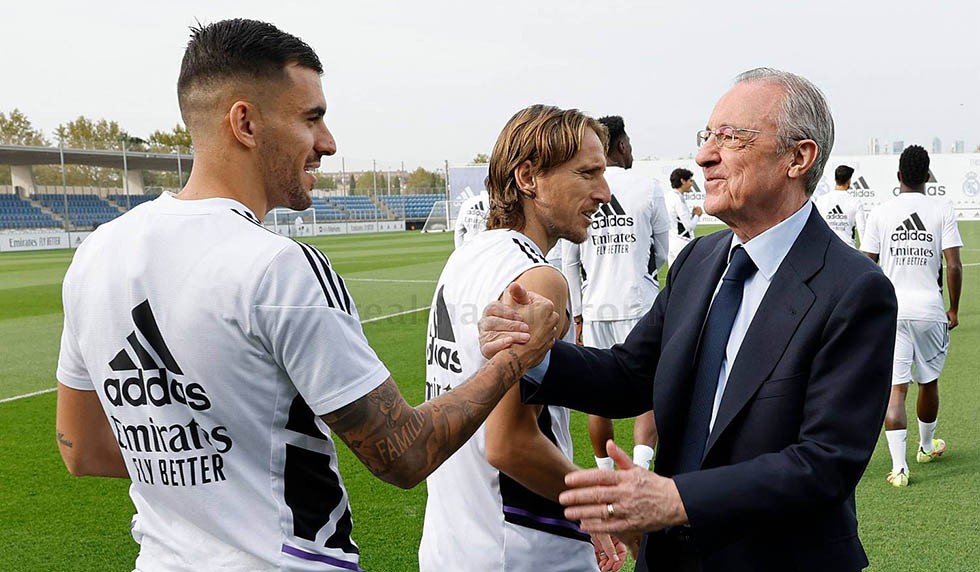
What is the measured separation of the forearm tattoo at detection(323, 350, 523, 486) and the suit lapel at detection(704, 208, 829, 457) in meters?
0.58

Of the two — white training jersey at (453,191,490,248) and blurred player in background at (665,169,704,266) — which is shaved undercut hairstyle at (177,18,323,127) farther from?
blurred player in background at (665,169,704,266)

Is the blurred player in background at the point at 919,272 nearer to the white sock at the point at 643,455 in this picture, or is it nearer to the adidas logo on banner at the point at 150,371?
the white sock at the point at 643,455

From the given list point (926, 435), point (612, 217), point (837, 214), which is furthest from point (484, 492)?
point (837, 214)

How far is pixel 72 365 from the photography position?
2.17m

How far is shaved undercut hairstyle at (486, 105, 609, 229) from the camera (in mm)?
2930

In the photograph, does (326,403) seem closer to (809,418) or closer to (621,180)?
(809,418)

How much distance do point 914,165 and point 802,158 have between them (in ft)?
16.1

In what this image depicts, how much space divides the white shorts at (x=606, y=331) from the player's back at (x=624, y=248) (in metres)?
0.05

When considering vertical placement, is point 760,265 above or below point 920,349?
above

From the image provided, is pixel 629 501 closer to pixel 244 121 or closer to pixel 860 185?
pixel 244 121

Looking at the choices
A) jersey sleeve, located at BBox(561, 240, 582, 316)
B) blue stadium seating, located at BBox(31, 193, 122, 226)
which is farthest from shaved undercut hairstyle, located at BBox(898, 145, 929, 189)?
blue stadium seating, located at BBox(31, 193, 122, 226)

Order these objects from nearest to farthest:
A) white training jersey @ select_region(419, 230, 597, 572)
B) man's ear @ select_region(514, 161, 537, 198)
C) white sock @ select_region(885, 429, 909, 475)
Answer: white training jersey @ select_region(419, 230, 597, 572)
man's ear @ select_region(514, 161, 537, 198)
white sock @ select_region(885, 429, 909, 475)

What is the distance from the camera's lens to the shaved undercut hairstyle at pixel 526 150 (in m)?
2.93

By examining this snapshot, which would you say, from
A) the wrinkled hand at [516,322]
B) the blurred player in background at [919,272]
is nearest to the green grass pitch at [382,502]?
the blurred player in background at [919,272]
